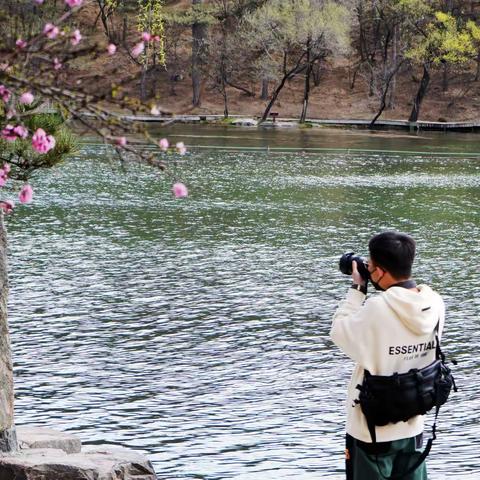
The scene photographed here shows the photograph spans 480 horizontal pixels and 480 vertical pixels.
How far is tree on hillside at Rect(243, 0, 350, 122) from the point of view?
2970 inches

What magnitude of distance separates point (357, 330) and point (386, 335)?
0.54 ft

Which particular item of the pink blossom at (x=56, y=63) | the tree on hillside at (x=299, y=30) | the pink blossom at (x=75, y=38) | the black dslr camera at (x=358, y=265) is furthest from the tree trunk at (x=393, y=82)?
the pink blossom at (x=56, y=63)

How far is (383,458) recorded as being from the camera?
20.1 ft

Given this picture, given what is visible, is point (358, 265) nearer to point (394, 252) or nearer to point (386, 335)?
point (394, 252)

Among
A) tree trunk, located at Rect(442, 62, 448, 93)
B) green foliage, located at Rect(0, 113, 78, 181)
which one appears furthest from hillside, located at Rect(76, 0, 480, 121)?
green foliage, located at Rect(0, 113, 78, 181)

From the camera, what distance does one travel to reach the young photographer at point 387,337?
5965 mm

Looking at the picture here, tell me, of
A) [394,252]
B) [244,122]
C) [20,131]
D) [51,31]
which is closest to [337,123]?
[244,122]

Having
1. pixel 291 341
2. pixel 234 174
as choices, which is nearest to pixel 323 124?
pixel 234 174

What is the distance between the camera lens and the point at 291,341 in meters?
16.7

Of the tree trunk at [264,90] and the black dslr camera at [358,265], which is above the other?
the black dslr camera at [358,265]

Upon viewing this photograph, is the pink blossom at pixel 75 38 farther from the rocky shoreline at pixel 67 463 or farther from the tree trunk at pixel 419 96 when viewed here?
the tree trunk at pixel 419 96

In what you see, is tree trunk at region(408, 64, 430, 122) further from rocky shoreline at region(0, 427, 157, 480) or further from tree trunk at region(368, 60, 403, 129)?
rocky shoreline at region(0, 427, 157, 480)

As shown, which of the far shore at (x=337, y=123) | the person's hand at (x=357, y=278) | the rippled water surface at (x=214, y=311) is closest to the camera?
the person's hand at (x=357, y=278)

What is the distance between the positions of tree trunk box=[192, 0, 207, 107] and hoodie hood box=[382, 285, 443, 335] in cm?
7507
